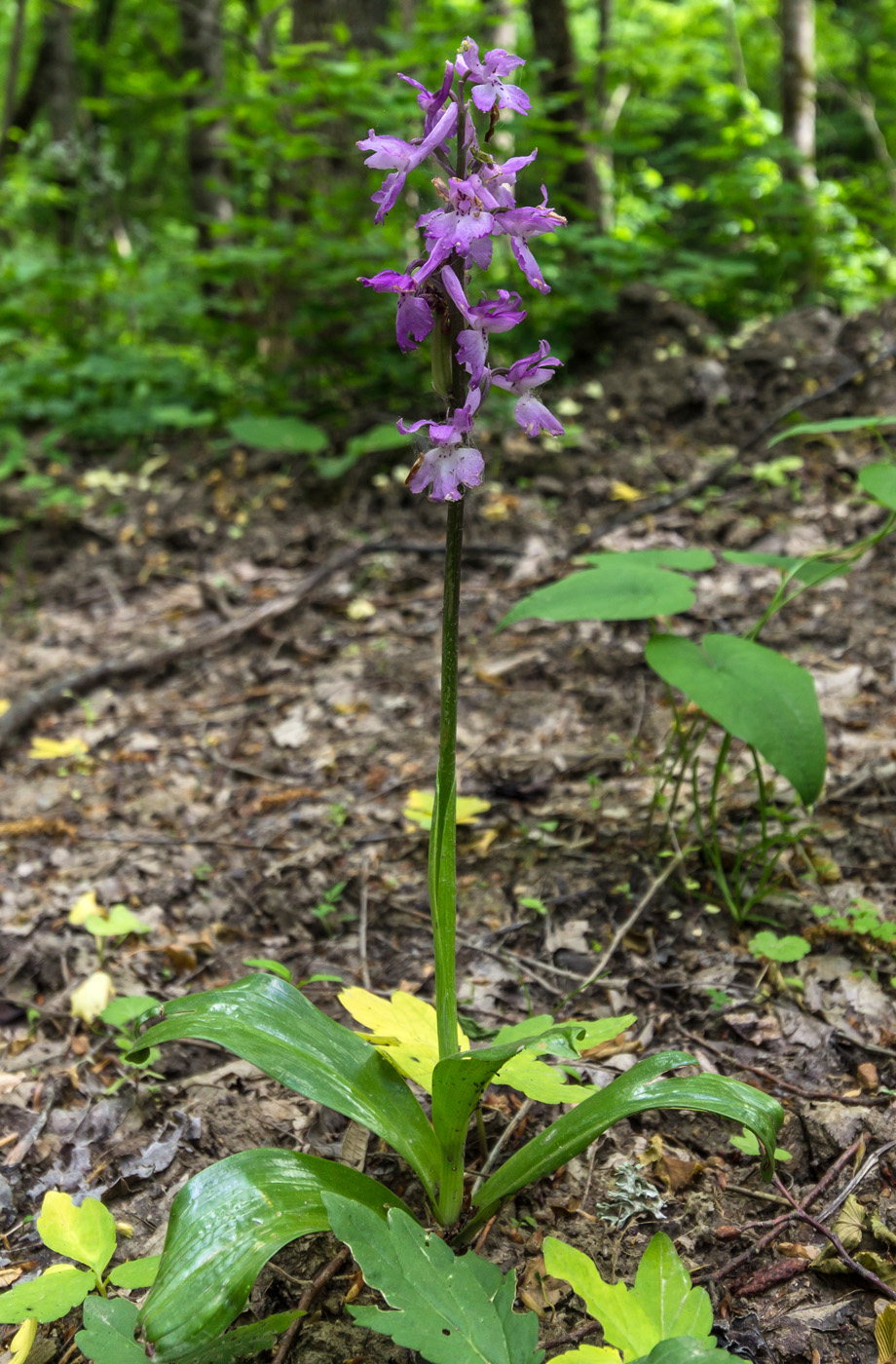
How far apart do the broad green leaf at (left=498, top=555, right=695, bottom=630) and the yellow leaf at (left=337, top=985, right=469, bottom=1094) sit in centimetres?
83

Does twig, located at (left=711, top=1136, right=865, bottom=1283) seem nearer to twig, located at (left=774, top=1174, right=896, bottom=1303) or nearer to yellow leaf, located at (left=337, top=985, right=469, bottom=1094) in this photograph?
twig, located at (left=774, top=1174, right=896, bottom=1303)

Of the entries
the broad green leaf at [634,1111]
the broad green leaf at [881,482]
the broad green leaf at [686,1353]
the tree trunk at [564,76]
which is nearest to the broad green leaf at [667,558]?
the broad green leaf at [881,482]

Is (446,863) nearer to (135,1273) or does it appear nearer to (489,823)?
(135,1273)

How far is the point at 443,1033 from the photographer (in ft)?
4.93

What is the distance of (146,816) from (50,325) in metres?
4.72

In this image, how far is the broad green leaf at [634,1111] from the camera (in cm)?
126

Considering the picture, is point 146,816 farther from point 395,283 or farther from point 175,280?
point 175,280

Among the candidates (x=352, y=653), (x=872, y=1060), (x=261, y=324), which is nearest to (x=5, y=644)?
(x=352, y=653)

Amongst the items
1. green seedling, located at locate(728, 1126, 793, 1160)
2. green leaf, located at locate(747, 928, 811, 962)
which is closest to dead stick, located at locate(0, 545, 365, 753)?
green leaf, located at locate(747, 928, 811, 962)

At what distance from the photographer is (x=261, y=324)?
5887mm

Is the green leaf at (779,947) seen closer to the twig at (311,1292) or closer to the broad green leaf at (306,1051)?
the broad green leaf at (306,1051)

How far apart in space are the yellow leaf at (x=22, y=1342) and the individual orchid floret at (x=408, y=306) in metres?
1.56

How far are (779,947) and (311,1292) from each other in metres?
1.17

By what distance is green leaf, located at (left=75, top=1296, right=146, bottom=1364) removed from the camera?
1.14m
